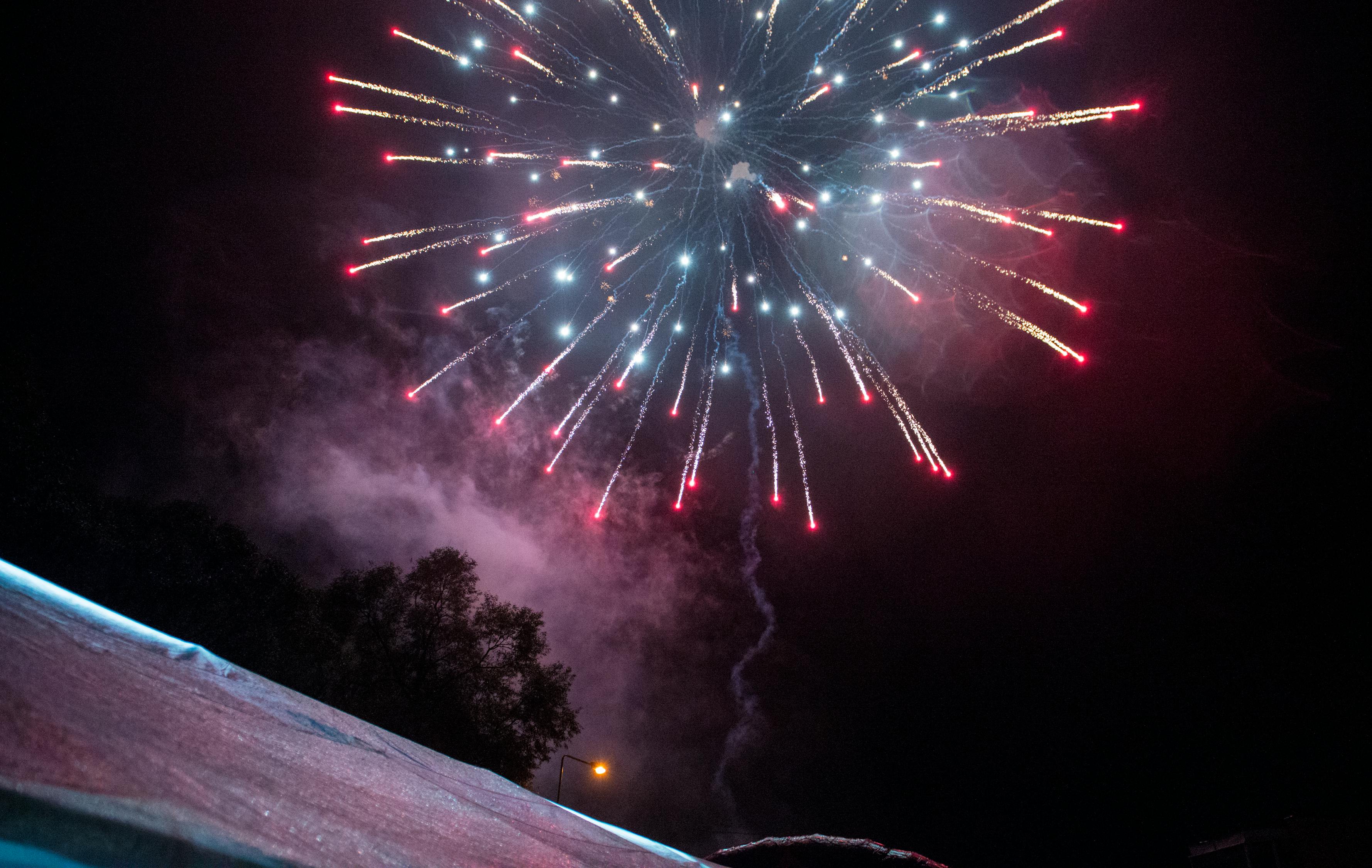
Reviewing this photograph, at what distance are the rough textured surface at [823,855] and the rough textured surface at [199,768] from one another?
10542 mm

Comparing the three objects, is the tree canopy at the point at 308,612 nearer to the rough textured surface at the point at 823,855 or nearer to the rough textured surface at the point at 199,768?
the rough textured surface at the point at 823,855

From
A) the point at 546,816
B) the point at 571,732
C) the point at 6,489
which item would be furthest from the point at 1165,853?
the point at 6,489

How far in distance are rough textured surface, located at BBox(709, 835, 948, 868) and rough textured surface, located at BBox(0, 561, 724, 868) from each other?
1054cm

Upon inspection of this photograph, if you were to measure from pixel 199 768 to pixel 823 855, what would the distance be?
12.8 metres

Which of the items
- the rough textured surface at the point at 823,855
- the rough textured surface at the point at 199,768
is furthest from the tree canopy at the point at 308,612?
the rough textured surface at the point at 199,768

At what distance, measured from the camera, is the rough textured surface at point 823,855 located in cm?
1123

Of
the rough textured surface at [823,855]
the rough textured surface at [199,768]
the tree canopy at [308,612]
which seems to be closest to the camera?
the rough textured surface at [199,768]

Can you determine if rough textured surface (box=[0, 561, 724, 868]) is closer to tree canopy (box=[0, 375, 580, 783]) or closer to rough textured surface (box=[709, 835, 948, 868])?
rough textured surface (box=[709, 835, 948, 868])

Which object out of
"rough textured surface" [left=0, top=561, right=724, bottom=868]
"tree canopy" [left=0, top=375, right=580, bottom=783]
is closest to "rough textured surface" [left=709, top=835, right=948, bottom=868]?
"tree canopy" [left=0, top=375, right=580, bottom=783]

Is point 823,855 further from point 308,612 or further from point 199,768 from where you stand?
point 308,612

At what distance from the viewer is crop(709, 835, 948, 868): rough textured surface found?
1123cm

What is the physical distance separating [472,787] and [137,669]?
64.4 inches

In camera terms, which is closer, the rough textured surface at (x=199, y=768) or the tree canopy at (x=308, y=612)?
the rough textured surface at (x=199, y=768)

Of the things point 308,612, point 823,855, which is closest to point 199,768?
point 823,855
